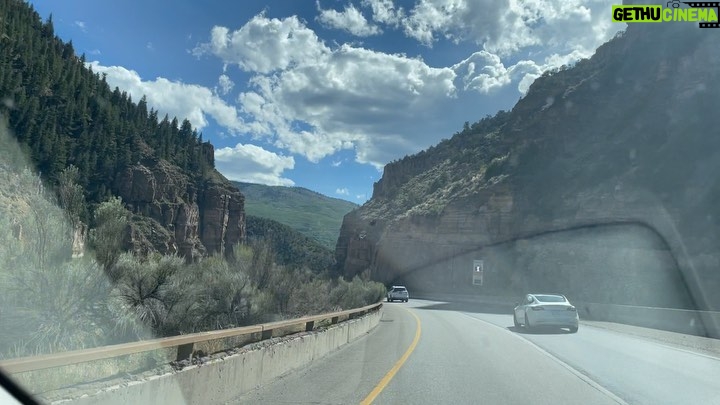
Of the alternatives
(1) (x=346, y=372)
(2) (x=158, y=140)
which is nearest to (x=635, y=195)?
(1) (x=346, y=372)

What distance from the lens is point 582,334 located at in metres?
22.2

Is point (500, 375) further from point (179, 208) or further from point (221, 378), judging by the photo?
point (179, 208)

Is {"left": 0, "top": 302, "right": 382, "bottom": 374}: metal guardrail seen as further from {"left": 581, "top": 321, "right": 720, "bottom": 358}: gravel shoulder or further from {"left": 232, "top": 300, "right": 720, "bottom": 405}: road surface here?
{"left": 581, "top": 321, "right": 720, "bottom": 358}: gravel shoulder

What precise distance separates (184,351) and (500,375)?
664 centimetres

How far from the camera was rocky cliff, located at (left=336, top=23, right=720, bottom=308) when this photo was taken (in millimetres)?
47969

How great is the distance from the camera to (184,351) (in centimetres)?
739

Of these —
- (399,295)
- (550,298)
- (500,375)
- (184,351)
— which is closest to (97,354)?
(184,351)

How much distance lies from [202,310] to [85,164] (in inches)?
2090

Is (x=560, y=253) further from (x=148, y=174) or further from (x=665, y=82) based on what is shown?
(x=148, y=174)

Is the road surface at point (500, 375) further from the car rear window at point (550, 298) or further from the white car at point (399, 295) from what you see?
the white car at point (399, 295)

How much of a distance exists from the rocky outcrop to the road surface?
42.2 m

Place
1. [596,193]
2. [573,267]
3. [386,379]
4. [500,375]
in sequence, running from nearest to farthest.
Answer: [386,379], [500,375], [573,267], [596,193]

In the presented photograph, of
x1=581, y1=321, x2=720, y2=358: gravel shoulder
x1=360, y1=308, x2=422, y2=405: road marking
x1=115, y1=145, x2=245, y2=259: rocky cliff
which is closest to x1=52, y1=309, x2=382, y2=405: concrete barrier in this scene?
x1=360, y1=308, x2=422, y2=405: road marking

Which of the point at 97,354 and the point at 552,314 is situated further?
the point at 552,314
